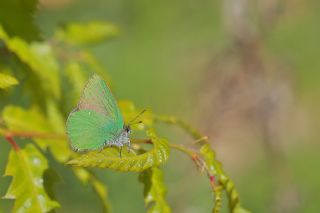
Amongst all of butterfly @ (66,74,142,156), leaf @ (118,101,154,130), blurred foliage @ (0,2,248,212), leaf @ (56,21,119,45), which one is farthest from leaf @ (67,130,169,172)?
leaf @ (56,21,119,45)

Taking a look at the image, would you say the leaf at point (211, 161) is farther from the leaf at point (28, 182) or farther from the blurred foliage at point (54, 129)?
the leaf at point (28, 182)

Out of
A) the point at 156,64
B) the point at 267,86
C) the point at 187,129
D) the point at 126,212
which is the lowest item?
the point at 187,129

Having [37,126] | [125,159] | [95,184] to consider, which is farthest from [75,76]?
[125,159]

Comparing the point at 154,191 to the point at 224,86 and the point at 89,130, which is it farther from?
the point at 224,86

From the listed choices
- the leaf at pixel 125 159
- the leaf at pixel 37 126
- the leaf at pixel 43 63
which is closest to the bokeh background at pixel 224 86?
the leaf at pixel 43 63

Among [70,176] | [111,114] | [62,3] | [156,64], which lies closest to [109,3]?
[62,3]

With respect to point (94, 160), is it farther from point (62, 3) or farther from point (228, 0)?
point (62, 3)
